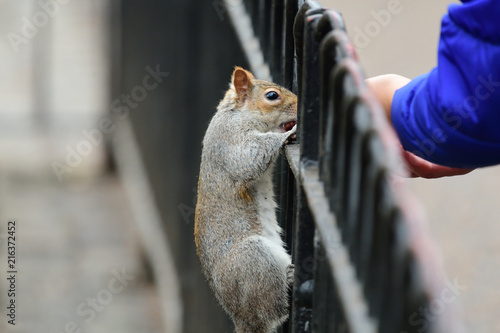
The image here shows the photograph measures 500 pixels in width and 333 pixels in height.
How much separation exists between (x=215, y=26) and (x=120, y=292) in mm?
3504

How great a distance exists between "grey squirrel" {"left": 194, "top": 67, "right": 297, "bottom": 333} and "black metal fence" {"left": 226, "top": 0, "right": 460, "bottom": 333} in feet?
2.03

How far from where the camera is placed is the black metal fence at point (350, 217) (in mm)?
1062

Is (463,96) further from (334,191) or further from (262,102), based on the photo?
(262,102)

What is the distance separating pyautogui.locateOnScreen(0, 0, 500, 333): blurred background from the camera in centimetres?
489

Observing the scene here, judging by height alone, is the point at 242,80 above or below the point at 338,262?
below

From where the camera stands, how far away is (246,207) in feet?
9.84

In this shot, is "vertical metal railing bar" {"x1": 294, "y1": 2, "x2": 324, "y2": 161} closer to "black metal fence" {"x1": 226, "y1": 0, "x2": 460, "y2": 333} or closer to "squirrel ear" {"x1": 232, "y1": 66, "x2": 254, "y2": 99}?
"black metal fence" {"x1": 226, "y1": 0, "x2": 460, "y2": 333}

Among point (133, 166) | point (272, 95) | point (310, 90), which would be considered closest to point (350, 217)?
point (310, 90)

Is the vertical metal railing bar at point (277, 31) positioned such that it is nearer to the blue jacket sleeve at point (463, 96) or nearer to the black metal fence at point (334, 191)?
the black metal fence at point (334, 191)

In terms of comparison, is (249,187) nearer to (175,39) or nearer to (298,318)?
(298,318)

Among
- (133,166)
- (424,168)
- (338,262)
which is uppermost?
(338,262)

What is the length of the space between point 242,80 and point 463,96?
1455mm

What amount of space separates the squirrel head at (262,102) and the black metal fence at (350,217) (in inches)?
33.8

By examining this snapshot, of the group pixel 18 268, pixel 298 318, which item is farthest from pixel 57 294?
pixel 298 318
